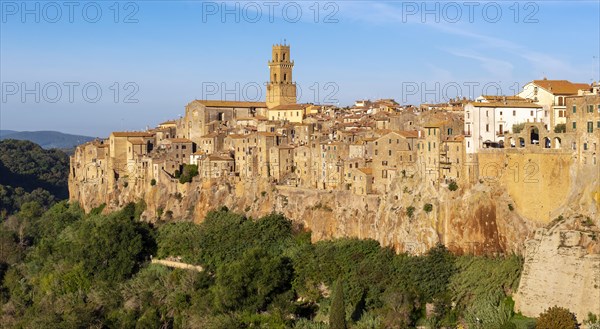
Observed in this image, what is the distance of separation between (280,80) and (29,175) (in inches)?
1945

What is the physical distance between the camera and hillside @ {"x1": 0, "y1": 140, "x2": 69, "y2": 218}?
110062 millimetres

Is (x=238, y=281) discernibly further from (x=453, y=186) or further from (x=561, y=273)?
(x=561, y=273)

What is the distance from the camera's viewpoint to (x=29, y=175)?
12219 centimetres

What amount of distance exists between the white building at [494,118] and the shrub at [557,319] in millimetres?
10618

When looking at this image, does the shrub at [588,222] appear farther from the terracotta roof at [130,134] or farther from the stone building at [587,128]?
the terracotta roof at [130,134]

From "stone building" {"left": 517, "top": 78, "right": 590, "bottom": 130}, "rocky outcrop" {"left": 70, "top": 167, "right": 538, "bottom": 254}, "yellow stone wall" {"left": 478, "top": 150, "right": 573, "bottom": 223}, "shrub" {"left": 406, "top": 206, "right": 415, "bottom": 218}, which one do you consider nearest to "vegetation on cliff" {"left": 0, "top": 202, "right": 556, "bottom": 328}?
"rocky outcrop" {"left": 70, "top": 167, "right": 538, "bottom": 254}

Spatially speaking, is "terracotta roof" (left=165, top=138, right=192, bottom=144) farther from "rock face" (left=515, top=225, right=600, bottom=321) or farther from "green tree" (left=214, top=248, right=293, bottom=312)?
"rock face" (left=515, top=225, right=600, bottom=321)

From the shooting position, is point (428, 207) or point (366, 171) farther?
point (366, 171)

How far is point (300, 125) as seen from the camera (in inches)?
2746

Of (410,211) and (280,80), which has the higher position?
(280,80)

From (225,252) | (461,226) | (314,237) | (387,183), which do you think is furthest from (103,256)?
(461,226)

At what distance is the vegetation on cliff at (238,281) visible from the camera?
1943 inches

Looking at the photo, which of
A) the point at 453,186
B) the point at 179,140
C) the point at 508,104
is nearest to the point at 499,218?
the point at 453,186

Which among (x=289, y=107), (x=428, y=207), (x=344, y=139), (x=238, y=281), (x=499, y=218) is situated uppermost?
(x=289, y=107)
